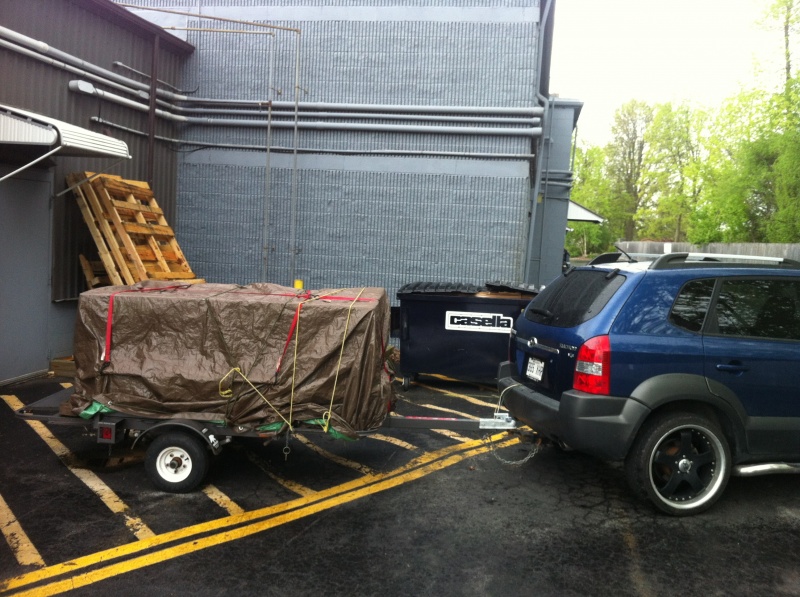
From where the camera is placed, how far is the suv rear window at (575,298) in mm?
5137

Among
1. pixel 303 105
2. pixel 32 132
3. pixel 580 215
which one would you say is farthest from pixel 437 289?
pixel 580 215

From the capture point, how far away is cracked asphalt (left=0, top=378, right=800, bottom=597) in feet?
13.3

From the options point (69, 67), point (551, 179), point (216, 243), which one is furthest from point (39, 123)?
point (551, 179)

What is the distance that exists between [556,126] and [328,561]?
13357mm

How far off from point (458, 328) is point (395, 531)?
15.0 ft

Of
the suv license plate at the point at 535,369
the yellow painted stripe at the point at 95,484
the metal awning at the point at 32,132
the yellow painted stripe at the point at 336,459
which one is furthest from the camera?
the metal awning at the point at 32,132

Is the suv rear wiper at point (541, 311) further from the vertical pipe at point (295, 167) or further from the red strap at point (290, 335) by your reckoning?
the vertical pipe at point (295, 167)

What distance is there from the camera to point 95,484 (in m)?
5.50

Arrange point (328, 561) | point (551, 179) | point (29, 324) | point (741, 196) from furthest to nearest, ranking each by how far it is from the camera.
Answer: point (741, 196), point (551, 179), point (29, 324), point (328, 561)

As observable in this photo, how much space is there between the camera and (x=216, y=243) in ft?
39.0

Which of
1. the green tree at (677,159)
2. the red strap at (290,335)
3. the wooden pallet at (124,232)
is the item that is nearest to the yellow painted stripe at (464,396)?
the wooden pallet at (124,232)

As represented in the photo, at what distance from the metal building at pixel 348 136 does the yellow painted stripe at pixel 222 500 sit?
6.54 meters

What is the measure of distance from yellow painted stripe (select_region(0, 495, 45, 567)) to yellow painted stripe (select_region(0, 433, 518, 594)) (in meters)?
0.17

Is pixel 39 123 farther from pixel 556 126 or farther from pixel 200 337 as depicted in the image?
pixel 556 126
